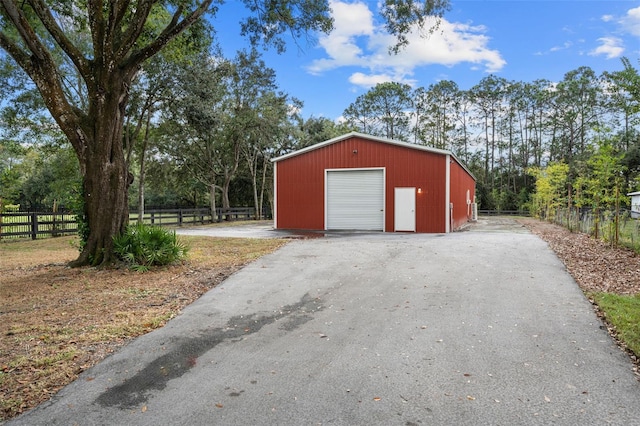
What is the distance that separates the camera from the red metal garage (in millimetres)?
15078

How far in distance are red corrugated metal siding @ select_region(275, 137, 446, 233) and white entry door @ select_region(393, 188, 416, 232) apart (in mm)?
163

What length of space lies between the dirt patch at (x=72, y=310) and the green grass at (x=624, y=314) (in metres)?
4.84

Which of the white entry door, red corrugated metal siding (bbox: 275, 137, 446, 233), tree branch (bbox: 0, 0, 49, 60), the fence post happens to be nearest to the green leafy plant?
tree branch (bbox: 0, 0, 49, 60)

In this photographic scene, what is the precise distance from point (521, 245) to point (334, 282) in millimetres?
6130

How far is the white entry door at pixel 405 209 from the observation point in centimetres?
1528

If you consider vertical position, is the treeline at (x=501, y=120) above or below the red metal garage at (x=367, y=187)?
above

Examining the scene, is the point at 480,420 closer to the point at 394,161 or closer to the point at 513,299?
the point at 513,299

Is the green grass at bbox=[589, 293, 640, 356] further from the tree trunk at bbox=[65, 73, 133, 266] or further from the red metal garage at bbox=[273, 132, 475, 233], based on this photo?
the red metal garage at bbox=[273, 132, 475, 233]

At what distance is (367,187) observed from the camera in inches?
627

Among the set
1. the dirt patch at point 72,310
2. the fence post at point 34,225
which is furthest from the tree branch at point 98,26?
the fence post at point 34,225

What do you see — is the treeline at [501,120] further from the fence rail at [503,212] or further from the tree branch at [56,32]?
the tree branch at [56,32]

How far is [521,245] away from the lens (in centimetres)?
1009

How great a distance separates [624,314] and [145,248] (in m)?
7.67

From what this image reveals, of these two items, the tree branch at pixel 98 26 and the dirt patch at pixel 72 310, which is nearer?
the dirt patch at pixel 72 310
